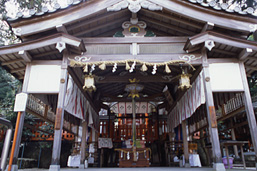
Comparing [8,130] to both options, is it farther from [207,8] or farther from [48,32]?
[207,8]

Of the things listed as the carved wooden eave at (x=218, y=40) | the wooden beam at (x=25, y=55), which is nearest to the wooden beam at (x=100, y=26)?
the wooden beam at (x=25, y=55)

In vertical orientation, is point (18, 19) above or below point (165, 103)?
above

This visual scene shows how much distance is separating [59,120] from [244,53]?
250 inches

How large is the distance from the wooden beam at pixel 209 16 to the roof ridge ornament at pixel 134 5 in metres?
0.24

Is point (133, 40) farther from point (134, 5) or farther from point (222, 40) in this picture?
point (222, 40)

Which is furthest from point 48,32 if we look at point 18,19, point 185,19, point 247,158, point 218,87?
point 247,158

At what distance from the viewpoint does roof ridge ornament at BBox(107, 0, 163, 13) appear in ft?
21.6

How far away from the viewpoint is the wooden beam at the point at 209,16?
6465mm

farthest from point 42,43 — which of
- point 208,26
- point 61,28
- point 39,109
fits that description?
point 208,26

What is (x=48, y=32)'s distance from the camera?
6.86 m

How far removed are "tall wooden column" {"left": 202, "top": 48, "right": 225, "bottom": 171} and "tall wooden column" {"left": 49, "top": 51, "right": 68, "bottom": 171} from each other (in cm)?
455

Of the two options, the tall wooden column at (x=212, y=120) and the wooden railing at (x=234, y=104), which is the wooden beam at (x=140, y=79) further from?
the wooden railing at (x=234, y=104)

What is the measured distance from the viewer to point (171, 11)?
21.6ft

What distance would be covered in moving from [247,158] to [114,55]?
29.0 feet
